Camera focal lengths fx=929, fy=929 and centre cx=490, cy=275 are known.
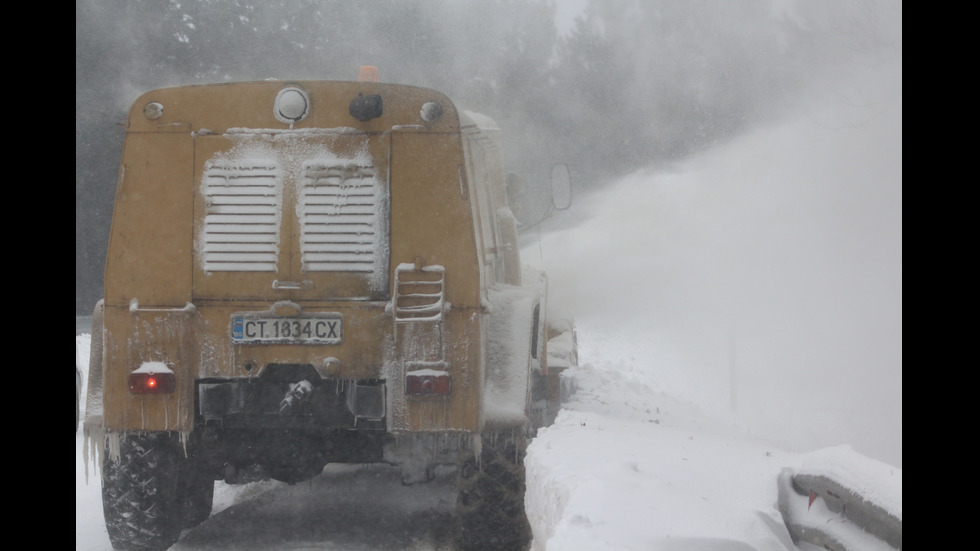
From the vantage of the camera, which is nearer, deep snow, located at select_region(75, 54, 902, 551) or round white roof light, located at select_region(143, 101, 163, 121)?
deep snow, located at select_region(75, 54, 902, 551)

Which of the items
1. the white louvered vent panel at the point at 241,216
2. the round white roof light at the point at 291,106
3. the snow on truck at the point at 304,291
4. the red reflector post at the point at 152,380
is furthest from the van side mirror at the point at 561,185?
the red reflector post at the point at 152,380

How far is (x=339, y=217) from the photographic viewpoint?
5297mm

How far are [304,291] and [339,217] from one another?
1.53 ft

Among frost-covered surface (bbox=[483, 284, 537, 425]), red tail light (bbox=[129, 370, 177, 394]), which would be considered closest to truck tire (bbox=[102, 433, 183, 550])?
red tail light (bbox=[129, 370, 177, 394])

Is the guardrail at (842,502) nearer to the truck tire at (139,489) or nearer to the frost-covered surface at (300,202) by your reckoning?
the frost-covered surface at (300,202)

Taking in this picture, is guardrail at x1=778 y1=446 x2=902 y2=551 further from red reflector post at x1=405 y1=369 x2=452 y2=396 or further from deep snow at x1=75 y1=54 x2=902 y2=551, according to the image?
red reflector post at x1=405 y1=369 x2=452 y2=396

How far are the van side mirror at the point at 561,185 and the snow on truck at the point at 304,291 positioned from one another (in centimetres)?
217

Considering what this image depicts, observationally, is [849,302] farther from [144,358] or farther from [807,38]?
[144,358]

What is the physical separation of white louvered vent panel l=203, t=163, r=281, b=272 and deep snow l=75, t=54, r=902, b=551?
6.31 feet

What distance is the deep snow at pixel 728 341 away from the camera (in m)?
3.78

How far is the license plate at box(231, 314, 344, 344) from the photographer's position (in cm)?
523

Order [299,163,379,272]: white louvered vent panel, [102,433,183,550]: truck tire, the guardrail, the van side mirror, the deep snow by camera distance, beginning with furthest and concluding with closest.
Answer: the van side mirror → [102,433,183,550]: truck tire → [299,163,379,272]: white louvered vent panel → the deep snow → the guardrail

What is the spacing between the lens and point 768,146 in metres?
30.0
